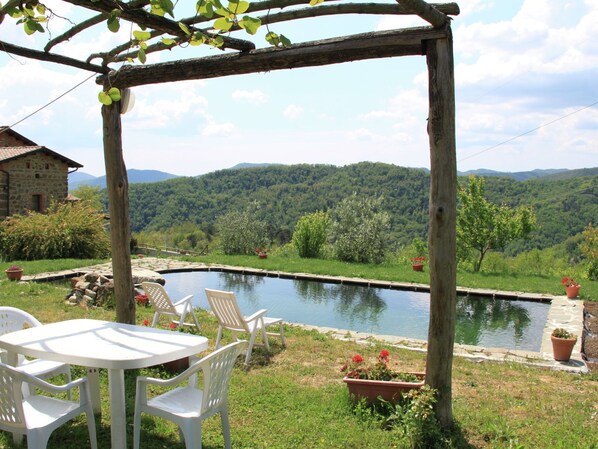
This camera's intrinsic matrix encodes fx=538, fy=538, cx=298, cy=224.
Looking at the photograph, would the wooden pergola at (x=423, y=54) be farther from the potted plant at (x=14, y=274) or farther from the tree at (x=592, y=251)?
the tree at (x=592, y=251)

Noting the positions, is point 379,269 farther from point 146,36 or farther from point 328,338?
point 146,36

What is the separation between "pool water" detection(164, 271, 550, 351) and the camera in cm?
830

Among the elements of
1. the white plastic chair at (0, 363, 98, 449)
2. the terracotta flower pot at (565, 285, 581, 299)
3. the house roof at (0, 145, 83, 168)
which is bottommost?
the terracotta flower pot at (565, 285, 581, 299)

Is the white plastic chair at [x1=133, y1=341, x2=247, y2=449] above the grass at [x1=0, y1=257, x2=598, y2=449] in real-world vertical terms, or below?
above

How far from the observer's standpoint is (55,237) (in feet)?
48.2

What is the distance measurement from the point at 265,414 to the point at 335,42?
275 centimetres

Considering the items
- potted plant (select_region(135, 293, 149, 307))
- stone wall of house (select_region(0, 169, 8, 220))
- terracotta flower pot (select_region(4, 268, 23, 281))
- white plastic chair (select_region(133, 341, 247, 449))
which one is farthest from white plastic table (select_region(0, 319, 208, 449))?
stone wall of house (select_region(0, 169, 8, 220))

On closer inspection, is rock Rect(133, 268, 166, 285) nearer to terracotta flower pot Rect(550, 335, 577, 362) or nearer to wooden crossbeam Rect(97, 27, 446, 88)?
wooden crossbeam Rect(97, 27, 446, 88)

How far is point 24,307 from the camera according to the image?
7723 millimetres

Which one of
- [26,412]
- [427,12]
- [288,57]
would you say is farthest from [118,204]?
[427,12]

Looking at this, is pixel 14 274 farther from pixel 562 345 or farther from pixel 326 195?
pixel 326 195

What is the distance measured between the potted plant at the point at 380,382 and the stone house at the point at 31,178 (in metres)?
15.7

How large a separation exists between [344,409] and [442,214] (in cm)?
167

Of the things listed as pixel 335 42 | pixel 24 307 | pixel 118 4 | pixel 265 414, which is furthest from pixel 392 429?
pixel 24 307
